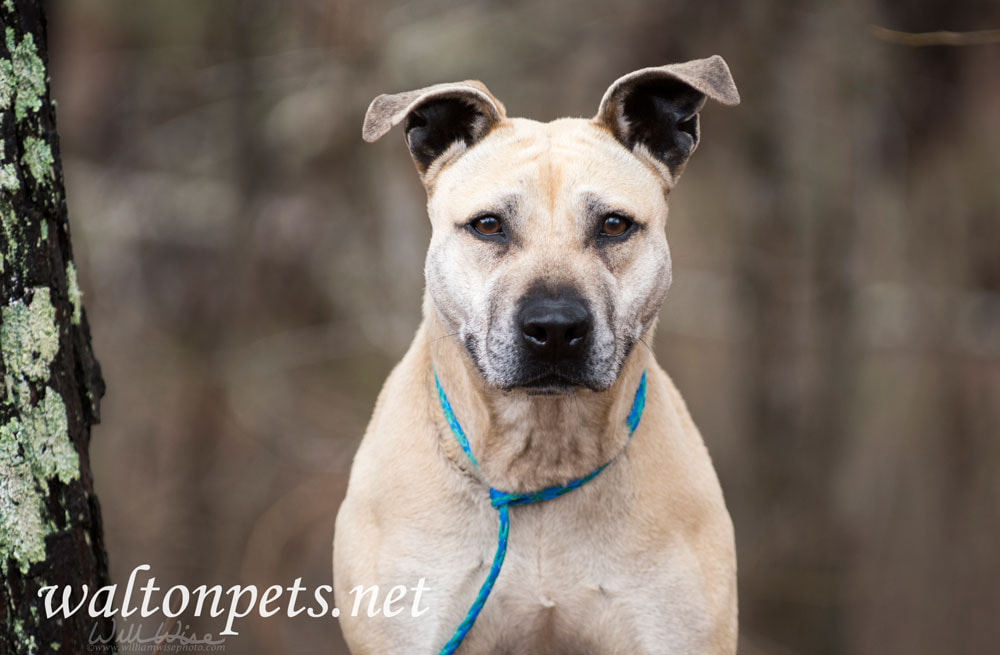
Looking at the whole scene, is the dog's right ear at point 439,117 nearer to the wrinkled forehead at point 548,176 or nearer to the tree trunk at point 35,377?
the wrinkled forehead at point 548,176

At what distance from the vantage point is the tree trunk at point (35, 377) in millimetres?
2945

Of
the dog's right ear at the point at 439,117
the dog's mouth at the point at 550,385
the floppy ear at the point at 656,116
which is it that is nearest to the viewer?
the dog's mouth at the point at 550,385

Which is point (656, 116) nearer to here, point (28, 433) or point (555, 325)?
point (555, 325)

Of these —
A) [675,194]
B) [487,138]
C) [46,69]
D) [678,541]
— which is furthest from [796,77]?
[46,69]

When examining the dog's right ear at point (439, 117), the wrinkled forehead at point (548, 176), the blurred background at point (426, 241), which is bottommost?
the blurred background at point (426, 241)

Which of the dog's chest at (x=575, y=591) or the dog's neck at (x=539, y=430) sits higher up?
the dog's neck at (x=539, y=430)

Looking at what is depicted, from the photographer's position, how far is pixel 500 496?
3.47 metres

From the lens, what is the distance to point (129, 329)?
9.24m

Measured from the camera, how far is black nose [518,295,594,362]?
320 centimetres

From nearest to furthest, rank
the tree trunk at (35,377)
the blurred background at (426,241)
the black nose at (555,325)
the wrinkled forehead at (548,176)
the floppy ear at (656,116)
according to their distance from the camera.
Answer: the tree trunk at (35,377), the black nose at (555,325), the wrinkled forehead at (548,176), the floppy ear at (656,116), the blurred background at (426,241)

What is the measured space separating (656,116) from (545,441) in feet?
4.11

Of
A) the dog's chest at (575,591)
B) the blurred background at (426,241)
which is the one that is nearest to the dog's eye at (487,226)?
the dog's chest at (575,591)

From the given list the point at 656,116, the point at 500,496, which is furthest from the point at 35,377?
the point at 656,116

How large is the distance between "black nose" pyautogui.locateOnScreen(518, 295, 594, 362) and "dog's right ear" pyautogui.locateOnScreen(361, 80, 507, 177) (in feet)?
2.75
